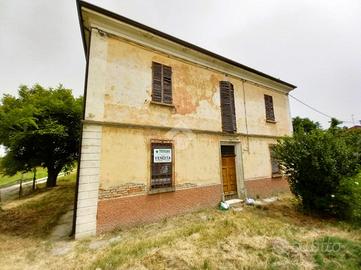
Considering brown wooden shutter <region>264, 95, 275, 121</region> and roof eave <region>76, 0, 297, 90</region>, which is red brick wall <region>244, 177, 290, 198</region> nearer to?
brown wooden shutter <region>264, 95, 275, 121</region>

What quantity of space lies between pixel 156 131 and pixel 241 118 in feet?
17.3

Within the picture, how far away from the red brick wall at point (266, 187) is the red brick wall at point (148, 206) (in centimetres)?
252

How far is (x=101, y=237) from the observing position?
5602 mm

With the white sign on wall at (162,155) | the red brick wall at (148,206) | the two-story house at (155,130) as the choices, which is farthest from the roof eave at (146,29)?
the red brick wall at (148,206)

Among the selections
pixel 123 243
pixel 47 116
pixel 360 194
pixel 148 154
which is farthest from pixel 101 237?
pixel 47 116

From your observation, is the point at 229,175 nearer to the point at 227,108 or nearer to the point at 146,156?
the point at 227,108

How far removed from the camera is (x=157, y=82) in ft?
25.3

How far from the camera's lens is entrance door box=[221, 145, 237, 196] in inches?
370

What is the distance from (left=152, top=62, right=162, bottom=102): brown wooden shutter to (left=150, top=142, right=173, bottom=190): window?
6.08 feet

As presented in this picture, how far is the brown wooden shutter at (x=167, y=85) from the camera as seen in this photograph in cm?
788

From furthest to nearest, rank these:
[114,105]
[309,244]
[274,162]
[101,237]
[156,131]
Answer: [274,162], [156,131], [114,105], [101,237], [309,244]

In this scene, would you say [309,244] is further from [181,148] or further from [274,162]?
[274,162]

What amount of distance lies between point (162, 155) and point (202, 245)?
3424 millimetres

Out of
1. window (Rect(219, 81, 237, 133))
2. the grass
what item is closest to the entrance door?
window (Rect(219, 81, 237, 133))
